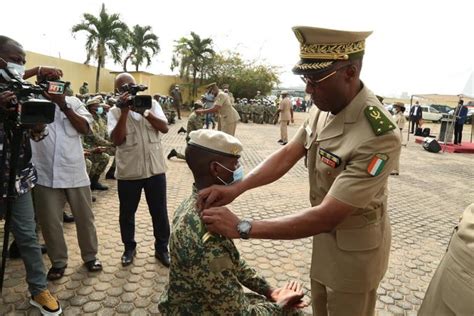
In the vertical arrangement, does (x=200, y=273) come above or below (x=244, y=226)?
below

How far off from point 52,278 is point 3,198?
1.05m

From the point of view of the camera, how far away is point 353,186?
1378 millimetres

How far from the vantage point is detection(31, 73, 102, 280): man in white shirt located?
2.91 meters

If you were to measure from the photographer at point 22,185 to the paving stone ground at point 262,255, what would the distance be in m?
0.24

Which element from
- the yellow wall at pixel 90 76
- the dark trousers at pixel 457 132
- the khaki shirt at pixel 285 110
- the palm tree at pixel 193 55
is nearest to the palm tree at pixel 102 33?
the yellow wall at pixel 90 76

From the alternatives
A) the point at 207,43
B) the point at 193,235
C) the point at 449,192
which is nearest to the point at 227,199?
the point at 193,235

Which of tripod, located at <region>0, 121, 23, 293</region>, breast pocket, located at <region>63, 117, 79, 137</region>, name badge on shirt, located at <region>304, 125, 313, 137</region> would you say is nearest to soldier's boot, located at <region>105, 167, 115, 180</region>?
breast pocket, located at <region>63, 117, 79, 137</region>

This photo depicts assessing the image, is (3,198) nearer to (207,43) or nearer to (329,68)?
(329,68)

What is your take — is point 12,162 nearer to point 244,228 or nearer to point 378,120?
point 244,228

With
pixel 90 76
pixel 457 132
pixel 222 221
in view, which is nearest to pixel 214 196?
pixel 222 221

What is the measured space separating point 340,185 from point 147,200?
2.40 metres

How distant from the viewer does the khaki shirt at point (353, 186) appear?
141 cm

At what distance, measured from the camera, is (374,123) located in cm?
147

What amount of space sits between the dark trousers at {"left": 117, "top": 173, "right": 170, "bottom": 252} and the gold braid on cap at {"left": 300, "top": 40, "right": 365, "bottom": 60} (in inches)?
88.2
